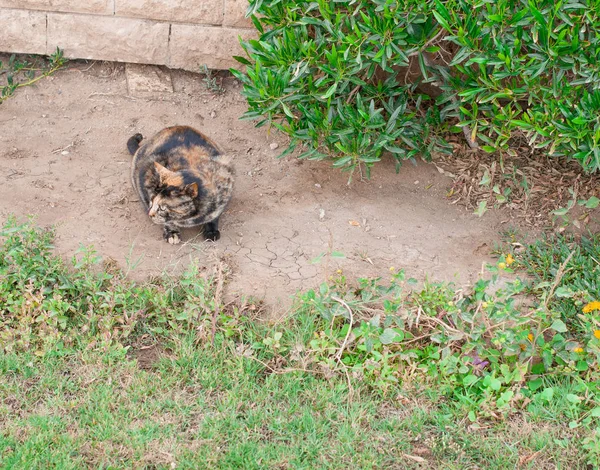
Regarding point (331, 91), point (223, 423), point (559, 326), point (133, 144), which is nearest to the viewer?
point (223, 423)

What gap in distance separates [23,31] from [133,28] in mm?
955

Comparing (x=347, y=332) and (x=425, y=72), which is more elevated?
(x=425, y=72)

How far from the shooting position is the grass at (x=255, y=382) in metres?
3.89

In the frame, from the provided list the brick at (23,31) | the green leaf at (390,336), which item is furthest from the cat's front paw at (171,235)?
the brick at (23,31)

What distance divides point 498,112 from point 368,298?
1748 millimetres

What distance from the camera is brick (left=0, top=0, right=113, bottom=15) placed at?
6.32 metres

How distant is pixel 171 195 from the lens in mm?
5043

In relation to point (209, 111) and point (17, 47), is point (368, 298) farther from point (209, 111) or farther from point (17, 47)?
point (17, 47)

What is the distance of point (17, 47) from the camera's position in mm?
6535

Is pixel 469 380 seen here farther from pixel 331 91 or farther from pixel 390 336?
pixel 331 91

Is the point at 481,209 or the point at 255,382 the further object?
the point at 481,209

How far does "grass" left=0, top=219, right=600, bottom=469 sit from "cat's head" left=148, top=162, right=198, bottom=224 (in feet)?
1.66

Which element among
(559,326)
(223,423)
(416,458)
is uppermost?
(559,326)

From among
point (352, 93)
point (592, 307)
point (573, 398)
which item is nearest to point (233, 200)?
point (352, 93)
